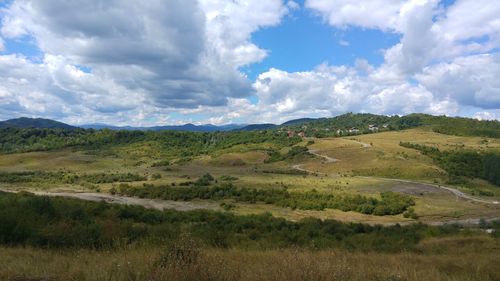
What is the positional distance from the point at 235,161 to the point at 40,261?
146354 mm

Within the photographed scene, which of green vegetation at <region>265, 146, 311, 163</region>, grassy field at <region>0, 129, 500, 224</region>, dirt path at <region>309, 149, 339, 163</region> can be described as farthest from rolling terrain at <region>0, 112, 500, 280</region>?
dirt path at <region>309, 149, 339, 163</region>

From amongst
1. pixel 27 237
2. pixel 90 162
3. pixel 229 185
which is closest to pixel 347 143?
pixel 229 185

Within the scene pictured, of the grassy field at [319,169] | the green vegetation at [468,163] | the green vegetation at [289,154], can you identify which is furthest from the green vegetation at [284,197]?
the green vegetation at [289,154]

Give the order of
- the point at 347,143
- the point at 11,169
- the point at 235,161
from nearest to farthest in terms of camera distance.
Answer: the point at 11,169 → the point at 235,161 → the point at 347,143

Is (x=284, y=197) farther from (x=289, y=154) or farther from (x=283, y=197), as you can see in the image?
(x=289, y=154)

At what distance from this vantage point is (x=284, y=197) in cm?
8581

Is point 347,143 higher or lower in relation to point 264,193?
higher

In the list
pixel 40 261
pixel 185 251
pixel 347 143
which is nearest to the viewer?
pixel 185 251

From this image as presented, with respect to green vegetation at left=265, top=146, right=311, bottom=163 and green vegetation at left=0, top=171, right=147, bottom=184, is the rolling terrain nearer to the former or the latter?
green vegetation at left=0, top=171, right=147, bottom=184

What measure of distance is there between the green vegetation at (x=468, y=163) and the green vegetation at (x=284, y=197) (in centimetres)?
4437

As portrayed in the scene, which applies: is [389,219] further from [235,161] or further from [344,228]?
[235,161]

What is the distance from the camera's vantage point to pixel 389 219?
6944 cm

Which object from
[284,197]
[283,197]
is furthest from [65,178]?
[284,197]

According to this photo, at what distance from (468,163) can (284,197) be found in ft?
255
